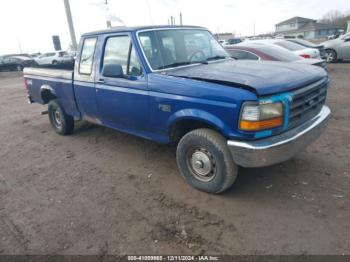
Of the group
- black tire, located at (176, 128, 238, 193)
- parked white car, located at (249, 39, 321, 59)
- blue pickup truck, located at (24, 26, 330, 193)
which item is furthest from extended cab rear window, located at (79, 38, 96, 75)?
parked white car, located at (249, 39, 321, 59)

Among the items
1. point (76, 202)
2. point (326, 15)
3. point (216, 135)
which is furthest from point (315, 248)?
point (326, 15)

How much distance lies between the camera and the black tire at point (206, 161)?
10.4ft

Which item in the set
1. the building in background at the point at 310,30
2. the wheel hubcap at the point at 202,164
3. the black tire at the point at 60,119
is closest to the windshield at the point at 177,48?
the wheel hubcap at the point at 202,164

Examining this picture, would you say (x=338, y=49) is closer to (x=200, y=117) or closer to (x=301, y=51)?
(x=301, y=51)

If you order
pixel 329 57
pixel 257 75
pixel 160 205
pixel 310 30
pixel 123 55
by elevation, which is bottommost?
pixel 160 205

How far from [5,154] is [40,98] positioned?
149cm

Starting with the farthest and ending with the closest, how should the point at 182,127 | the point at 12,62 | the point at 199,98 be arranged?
1. the point at 12,62
2. the point at 182,127
3. the point at 199,98

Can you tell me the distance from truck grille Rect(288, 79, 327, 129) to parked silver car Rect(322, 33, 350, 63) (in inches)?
495

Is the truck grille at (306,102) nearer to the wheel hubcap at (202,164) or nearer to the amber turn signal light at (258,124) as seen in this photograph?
the amber turn signal light at (258,124)

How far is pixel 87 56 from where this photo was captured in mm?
4754

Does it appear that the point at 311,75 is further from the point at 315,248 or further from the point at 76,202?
the point at 76,202

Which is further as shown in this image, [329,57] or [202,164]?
[329,57]

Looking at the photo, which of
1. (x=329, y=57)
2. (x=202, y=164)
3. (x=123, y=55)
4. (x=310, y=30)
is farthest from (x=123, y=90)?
(x=310, y=30)

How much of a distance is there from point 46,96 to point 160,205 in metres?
4.24
